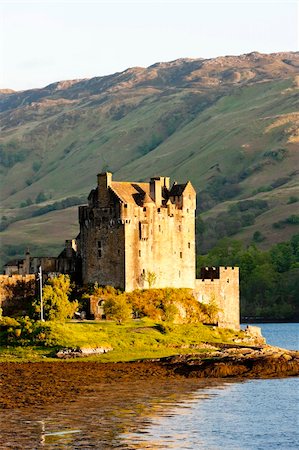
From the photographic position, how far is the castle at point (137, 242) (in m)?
110

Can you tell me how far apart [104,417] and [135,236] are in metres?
43.7

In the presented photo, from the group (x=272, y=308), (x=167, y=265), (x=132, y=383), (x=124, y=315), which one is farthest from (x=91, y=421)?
(x=272, y=308)

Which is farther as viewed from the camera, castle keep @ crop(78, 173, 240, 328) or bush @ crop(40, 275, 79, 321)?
castle keep @ crop(78, 173, 240, 328)

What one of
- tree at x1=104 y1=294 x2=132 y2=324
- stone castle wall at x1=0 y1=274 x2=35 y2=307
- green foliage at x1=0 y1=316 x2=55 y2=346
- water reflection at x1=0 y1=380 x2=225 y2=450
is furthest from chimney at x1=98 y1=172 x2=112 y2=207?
water reflection at x1=0 y1=380 x2=225 y2=450

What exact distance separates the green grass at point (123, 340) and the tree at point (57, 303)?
1.78 m

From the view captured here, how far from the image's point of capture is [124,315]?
104875 mm

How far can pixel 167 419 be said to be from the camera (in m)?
67.9

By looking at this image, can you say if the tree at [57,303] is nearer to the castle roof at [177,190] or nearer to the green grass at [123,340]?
the green grass at [123,340]

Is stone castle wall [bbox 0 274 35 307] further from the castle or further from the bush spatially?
the castle

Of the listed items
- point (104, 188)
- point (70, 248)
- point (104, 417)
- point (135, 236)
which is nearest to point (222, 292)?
point (135, 236)

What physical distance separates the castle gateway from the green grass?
5.95 m

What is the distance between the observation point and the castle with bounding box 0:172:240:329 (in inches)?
4333

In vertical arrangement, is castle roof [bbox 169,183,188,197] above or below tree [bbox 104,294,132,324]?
above

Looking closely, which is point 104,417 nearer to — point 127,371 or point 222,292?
point 127,371
